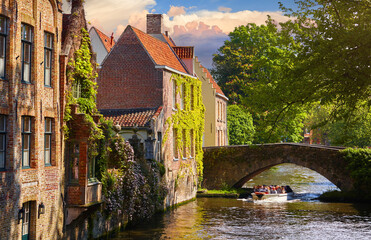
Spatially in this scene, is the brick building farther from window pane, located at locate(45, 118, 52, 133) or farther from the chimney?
the chimney

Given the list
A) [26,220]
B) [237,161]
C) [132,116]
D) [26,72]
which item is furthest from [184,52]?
[26,220]

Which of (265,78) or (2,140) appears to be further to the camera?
(265,78)

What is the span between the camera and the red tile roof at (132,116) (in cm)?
2784

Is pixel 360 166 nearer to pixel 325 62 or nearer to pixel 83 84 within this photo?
pixel 83 84

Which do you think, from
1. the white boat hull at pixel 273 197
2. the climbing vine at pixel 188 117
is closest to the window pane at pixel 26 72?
the climbing vine at pixel 188 117

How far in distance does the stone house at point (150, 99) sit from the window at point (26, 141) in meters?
11.9

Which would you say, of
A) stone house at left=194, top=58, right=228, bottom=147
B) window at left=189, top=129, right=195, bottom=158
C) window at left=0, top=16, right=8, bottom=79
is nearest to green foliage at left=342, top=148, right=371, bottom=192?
window at left=189, top=129, right=195, bottom=158

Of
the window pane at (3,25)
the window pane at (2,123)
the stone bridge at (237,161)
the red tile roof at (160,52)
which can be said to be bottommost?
the stone bridge at (237,161)

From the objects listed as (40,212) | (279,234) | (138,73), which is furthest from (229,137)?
(40,212)

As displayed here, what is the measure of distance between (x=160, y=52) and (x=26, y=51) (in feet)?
56.5

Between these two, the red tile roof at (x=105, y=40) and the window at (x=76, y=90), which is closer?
the window at (x=76, y=90)

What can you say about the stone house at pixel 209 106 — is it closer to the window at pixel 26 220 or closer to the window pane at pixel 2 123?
the window at pixel 26 220

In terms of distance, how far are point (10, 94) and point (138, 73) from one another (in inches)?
631

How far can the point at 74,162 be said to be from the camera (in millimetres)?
17875
